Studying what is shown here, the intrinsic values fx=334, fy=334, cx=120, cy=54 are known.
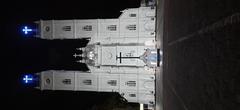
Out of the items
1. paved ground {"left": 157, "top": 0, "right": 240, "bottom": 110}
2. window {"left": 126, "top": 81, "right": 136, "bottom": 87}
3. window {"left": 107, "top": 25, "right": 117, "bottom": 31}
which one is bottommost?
window {"left": 126, "top": 81, "right": 136, "bottom": 87}

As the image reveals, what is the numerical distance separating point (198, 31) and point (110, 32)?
70.5ft

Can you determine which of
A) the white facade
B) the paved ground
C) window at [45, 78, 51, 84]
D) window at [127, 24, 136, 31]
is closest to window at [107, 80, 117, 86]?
the white facade

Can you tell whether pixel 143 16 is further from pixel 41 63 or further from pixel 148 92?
pixel 41 63

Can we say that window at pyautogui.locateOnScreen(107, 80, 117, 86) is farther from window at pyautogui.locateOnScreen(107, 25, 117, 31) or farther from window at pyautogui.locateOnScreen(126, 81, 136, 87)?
window at pyautogui.locateOnScreen(107, 25, 117, 31)

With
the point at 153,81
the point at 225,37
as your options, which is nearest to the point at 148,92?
the point at 153,81

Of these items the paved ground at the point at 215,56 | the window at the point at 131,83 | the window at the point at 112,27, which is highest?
the window at the point at 112,27

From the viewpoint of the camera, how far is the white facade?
85.8 feet

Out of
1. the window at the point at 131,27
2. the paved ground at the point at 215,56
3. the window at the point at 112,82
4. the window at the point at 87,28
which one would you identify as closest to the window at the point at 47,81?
the window at the point at 112,82

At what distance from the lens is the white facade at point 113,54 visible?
2616 cm

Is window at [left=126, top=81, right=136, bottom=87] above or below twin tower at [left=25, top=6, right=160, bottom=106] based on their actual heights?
below

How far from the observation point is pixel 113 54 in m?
26.7

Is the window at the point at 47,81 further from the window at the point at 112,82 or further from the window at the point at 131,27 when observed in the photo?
the window at the point at 131,27

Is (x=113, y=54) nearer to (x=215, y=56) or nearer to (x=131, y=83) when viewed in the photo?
(x=131, y=83)

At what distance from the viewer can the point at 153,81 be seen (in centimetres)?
2616
